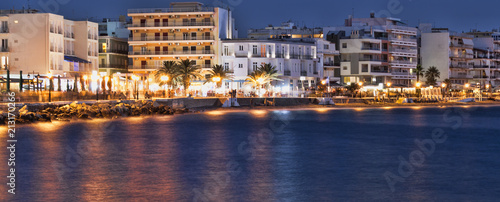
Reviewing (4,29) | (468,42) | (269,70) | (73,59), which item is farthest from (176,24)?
(468,42)

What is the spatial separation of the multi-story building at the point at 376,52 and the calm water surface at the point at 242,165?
67888mm

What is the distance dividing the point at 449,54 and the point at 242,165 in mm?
110182

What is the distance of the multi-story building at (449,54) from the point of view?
4963 inches

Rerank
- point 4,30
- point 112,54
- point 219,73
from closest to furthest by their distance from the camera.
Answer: point 4,30 → point 219,73 → point 112,54

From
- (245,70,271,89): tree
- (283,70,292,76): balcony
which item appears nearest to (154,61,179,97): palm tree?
(245,70,271,89): tree

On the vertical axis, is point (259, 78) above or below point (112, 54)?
below

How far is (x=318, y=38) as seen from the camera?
101m

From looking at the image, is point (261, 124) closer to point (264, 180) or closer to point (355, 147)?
point (355, 147)

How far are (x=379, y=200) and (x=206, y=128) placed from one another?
2729 centimetres

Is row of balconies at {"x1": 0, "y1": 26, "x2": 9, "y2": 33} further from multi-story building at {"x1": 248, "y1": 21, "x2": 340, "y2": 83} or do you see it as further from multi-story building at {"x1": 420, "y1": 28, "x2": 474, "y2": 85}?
multi-story building at {"x1": 420, "y1": 28, "x2": 474, "y2": 85}

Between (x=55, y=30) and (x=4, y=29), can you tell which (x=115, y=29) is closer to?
(x=55, y=30)

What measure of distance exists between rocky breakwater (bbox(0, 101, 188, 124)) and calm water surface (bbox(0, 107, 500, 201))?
5.88 ft

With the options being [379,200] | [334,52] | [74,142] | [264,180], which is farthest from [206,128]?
[334,52]

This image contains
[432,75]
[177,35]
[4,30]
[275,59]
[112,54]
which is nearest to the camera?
[4,30]
